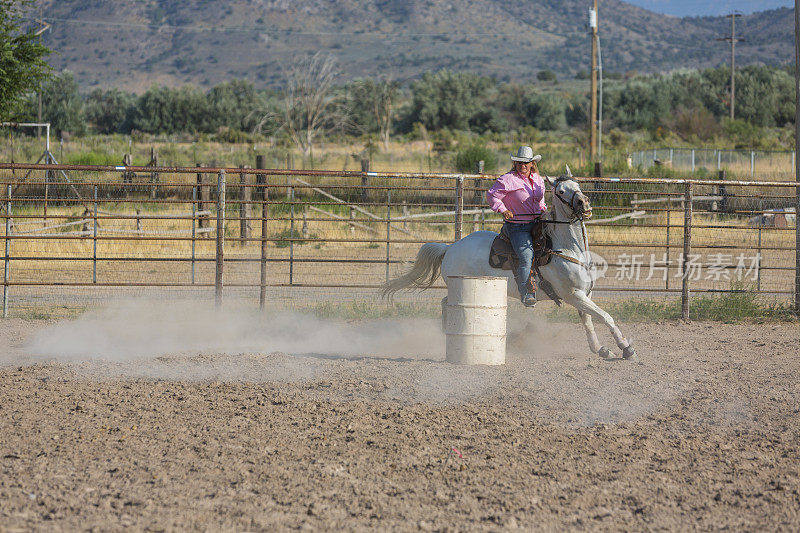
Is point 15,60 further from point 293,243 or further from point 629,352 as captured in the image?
point 629,352

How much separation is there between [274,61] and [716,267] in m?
151

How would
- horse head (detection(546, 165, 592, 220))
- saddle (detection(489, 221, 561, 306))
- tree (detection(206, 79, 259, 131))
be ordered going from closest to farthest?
1. horse head (detection(546, 165, 592, 220))
2. saddle (detection(489, 221, 561, 306))
3. tree (detection(206, 79, 259, 131))

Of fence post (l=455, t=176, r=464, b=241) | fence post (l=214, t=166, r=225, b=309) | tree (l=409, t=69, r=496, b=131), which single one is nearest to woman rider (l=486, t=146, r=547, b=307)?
fence post (l=455, t=176, r=464, b=241)

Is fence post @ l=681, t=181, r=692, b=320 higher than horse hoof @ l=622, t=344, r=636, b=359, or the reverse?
fence post @ l=681, t=181, r=692, b=320

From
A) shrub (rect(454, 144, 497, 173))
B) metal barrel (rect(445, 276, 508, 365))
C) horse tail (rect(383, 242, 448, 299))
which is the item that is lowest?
metal barrel (rect(445, 276, 508, 365))

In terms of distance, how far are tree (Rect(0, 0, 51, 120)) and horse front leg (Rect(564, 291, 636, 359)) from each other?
12.6m

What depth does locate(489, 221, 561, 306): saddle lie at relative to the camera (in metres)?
9.10

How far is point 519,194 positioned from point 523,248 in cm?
54

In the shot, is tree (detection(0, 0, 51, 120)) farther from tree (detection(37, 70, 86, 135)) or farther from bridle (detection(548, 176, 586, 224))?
tree (detection(37, 70, 86, 135))

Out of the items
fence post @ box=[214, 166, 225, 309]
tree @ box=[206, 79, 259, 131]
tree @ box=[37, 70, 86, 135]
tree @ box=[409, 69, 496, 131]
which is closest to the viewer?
fence post @ box=[214, 166, 225, 309]

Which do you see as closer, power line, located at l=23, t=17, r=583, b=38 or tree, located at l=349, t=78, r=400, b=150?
tree, located at l=349, t=78, r=400, b=150

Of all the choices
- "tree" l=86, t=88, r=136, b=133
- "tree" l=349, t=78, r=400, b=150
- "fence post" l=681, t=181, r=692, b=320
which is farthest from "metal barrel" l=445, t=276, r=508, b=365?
"tree" l=86, t=88, r=136, b=133

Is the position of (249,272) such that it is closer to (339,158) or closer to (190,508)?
(190,508)

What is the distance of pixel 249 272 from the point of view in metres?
16.9
